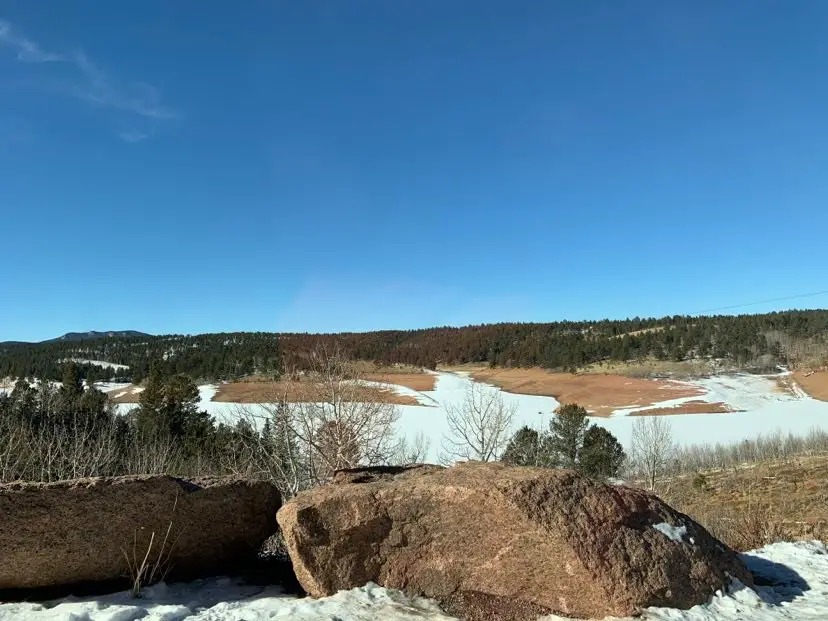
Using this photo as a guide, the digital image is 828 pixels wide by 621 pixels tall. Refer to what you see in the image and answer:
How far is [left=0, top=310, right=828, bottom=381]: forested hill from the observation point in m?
94.8

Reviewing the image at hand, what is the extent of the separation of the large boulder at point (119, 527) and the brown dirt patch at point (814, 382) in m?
101

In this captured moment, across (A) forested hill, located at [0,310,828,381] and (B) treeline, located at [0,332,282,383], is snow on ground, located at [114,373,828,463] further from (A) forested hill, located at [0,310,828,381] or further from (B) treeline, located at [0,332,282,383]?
(A) forested hill, located at [0,310,828,381]

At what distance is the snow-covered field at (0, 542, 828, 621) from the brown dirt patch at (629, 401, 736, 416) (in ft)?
251

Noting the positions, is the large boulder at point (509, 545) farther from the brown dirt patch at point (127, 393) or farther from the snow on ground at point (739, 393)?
the snow on ground at point (739, 393)

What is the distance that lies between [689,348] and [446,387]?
2240 inches

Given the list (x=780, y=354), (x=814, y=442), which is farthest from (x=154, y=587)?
(x=780, y=354)

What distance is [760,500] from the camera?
19438 millimetres

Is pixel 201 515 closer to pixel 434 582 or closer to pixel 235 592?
pixel 235 592

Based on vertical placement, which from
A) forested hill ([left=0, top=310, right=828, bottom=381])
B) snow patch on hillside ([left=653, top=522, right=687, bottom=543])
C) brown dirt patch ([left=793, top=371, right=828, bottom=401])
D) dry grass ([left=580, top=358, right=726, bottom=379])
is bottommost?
snow patch on hillside ([left=653, top=522, right=687, bottom=543])

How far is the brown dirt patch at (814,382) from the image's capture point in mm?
91250

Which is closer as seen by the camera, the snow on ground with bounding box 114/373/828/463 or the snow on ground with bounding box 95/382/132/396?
the snow on ground with bounding box 114/373/828/463

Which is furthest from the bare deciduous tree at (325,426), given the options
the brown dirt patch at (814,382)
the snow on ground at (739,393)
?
the brown dirt patch at (814,382)

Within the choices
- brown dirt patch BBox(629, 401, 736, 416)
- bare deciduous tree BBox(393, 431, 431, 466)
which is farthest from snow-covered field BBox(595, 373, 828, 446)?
bare deciduous tree BBox(393, 431, 431, 466)

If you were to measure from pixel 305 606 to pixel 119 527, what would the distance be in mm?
2153
